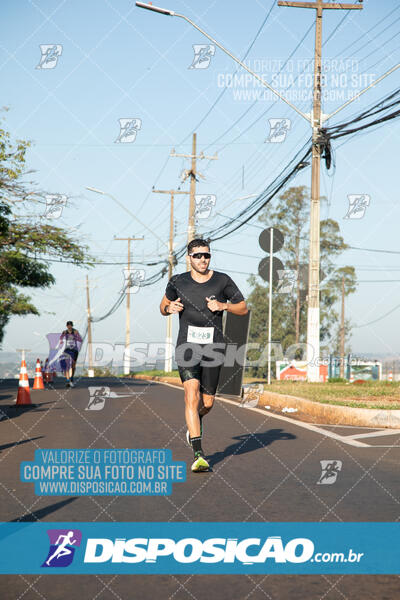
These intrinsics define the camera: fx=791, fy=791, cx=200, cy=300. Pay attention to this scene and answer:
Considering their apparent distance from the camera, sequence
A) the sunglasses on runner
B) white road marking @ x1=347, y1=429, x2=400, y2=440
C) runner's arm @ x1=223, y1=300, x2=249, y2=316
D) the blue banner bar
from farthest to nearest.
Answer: white road marking @ x1=347, y1=429, x2=400, y2=440 < runner's arm @ x1=223, y1=300, x2=249, y2=316 < the sunglasses on runner < the blue banner bar

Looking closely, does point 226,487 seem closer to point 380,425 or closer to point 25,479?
point 25,479

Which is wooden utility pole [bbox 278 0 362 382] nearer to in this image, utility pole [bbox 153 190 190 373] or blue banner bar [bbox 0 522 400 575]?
blue banner bar [bbox 0 522 400 575]

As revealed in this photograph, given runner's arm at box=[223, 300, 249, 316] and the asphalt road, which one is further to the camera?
runner's arm at box=[223, 300, 249, 316]

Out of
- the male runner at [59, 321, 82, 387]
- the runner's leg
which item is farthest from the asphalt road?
the male runner at [59, 321, 82, 387]

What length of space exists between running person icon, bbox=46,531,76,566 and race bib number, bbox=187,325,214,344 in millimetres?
2926

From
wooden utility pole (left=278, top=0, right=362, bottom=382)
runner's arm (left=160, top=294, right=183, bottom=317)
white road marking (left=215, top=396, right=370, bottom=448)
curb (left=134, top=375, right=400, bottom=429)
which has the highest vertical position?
wooden utility pole (left=278, top=0, right=362, bottom=382)

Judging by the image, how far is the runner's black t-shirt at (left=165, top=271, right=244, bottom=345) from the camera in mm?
7422

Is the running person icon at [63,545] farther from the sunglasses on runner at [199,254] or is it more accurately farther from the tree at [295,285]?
the tree at [295,285]

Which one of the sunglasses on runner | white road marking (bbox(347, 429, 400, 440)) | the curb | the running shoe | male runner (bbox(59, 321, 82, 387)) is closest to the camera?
the running shoe

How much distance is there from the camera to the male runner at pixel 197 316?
738 centimetres

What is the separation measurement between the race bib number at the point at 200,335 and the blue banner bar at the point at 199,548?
265 cm

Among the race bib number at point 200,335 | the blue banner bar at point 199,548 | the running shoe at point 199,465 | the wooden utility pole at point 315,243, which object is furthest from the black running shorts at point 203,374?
the wooden utility pole at point 315,243

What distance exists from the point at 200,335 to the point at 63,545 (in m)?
3.16

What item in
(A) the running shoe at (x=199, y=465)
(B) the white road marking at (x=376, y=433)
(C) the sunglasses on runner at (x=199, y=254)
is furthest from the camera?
(B) the white road marking at (x=376, y=433)
